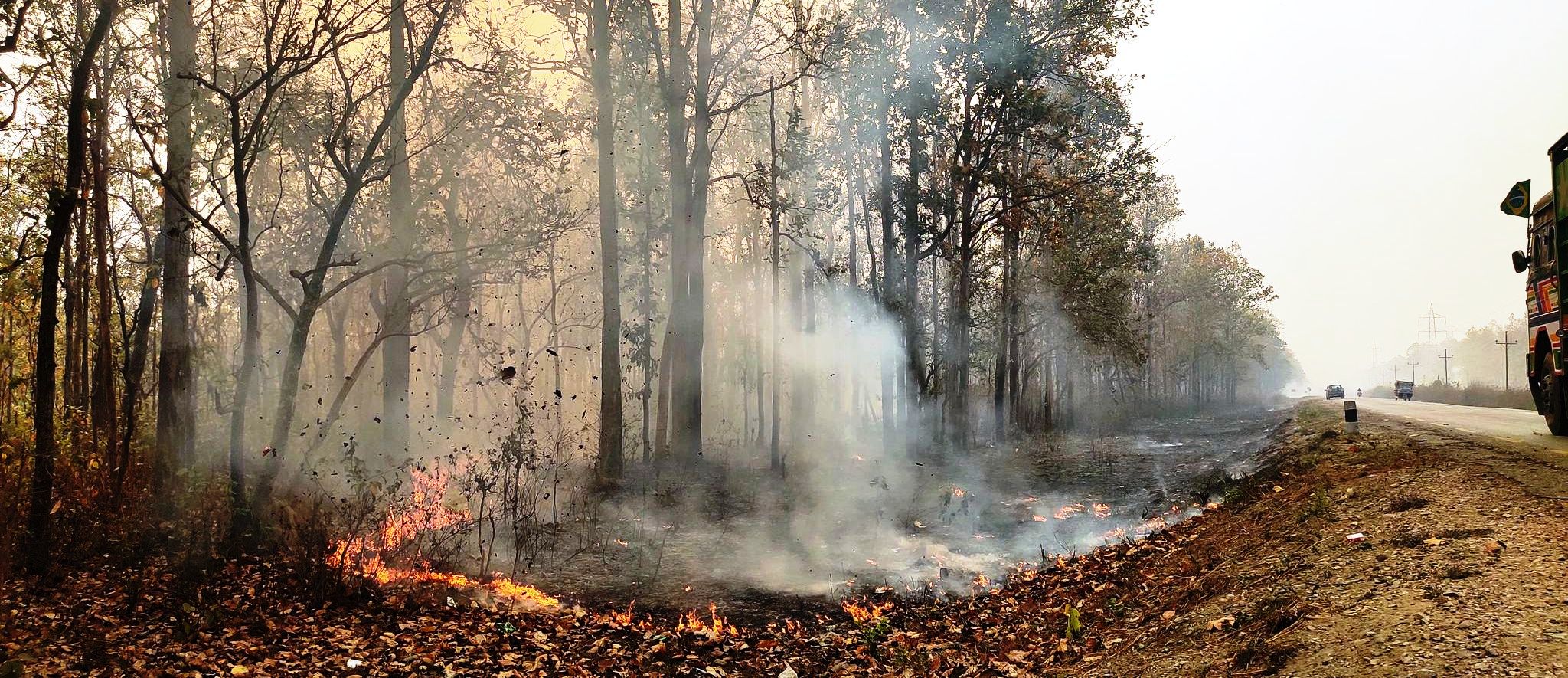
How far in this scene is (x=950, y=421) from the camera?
1024 inches

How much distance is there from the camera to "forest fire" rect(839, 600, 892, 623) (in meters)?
8.98

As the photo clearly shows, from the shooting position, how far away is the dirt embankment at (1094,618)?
4746 millimetres

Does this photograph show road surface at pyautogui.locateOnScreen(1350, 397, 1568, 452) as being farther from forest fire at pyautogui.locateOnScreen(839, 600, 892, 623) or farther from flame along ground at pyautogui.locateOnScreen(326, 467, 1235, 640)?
forest fire at pyautogui.locateOnScreen(839, 600, 892, 623)

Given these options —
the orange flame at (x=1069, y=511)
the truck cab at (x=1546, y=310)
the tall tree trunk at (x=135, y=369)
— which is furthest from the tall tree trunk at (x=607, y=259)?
the truck cab at (x=1546, y=310)

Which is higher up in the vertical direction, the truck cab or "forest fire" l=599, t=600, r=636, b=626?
the truck cab

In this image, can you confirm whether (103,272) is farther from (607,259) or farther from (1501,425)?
(1501,425)

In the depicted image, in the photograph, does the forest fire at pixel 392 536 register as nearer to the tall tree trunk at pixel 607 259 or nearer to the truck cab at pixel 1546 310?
the tall tree trunk at pixel 607 259

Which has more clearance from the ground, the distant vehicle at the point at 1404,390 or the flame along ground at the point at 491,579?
the distant vehicle at the point at 1404,390

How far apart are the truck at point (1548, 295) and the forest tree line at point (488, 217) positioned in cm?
1059

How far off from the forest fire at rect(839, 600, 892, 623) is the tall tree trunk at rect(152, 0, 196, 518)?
29.1 feet

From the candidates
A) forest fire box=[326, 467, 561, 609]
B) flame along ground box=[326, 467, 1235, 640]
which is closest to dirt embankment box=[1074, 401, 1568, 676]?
flame along ground box=[326, 467, 1235, 640]

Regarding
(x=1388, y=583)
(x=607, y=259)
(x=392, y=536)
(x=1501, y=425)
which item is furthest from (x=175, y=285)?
(x=1501, y=425)

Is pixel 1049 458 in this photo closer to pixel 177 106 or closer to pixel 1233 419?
pixel 177 106

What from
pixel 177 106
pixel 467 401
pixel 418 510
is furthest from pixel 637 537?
pixel 467 401
